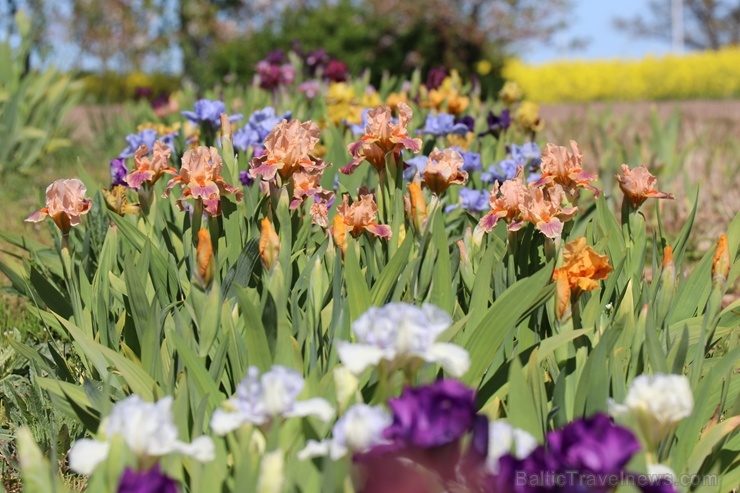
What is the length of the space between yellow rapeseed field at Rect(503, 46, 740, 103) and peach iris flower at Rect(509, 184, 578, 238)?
25.3 m

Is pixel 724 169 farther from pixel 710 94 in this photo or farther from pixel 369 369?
pixel 710 94

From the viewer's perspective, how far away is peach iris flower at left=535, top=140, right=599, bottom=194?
231cm

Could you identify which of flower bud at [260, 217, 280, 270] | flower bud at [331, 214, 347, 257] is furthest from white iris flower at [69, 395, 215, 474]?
flower bud at [331, 214, 347, 257]

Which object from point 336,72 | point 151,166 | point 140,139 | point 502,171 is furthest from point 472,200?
point 336,72

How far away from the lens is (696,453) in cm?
160

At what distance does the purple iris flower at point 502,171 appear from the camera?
3.35 m

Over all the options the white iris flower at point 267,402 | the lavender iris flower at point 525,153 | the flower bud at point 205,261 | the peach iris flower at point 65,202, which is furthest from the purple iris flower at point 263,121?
the white iris flower at point 267,402

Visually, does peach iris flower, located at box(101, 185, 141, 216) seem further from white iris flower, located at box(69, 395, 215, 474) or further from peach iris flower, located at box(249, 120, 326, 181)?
white iris flower, located at box(69, 395, 215, 474)

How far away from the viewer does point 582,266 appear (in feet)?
6.08

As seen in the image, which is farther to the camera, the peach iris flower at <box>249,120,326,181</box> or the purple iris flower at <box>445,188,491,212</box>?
the purple iris flower at <box>445,188,491,212</box>

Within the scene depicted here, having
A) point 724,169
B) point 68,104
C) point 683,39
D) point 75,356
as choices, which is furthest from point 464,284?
point 683,39

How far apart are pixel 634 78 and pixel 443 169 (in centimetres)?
2851

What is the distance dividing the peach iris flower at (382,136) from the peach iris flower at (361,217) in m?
0.30

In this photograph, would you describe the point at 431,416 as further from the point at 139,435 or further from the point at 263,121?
the point at 263,121
